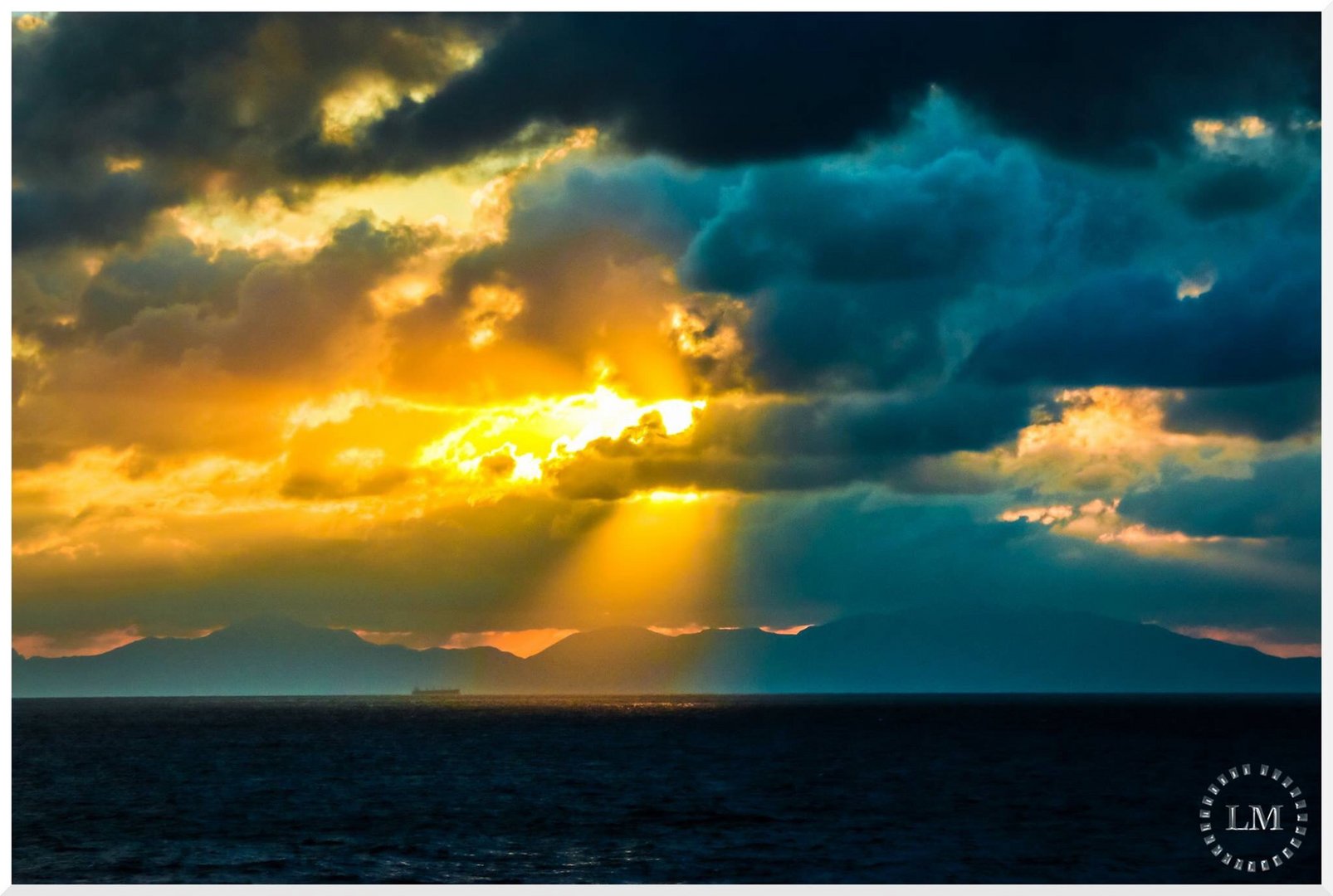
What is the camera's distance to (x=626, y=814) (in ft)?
260

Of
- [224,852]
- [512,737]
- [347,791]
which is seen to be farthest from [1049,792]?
[512,737]

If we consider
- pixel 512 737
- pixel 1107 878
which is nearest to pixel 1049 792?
pixel 1107 878

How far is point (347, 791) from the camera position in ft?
305

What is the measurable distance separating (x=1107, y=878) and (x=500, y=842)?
2961 centimetres

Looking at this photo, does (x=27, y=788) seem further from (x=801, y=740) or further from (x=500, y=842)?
(x=801, y=740)

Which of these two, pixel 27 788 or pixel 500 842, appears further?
pixel 27 788

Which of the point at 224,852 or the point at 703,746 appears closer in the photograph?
the point at 224,852

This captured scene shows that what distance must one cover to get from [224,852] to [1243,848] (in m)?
48.8

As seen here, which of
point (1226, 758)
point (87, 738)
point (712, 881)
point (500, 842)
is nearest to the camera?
point (712, 881)

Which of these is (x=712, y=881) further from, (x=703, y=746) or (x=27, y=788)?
(x=703, y=746)

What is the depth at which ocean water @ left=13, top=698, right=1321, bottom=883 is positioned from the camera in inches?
2302

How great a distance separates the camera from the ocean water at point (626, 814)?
2302 inches

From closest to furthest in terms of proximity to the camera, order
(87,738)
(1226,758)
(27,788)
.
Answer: (27,788), (1226,758), (87,738)

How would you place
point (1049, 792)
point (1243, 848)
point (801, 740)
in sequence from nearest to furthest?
point (1243, 848) → point (1049, 792) → point (801, 740)
